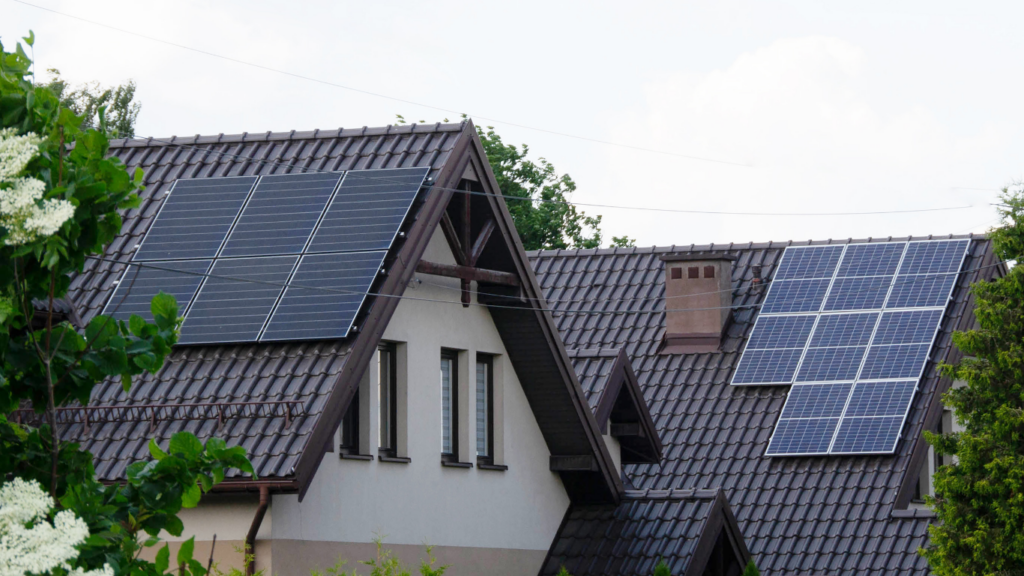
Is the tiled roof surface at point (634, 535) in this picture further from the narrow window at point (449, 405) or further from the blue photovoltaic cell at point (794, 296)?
the blue photovoltaic cell at point (794, 296)

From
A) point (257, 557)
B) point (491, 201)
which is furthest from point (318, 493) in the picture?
point (491, 201)

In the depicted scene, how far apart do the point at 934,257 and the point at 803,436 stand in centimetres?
400

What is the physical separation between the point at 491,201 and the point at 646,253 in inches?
422

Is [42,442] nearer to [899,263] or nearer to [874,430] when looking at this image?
[874,430]

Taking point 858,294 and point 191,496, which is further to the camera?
point 858,294

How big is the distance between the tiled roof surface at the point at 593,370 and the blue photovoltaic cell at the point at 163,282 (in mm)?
5654

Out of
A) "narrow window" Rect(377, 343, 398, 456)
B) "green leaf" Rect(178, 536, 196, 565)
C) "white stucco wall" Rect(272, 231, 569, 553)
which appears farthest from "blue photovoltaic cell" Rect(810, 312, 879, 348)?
"green leaf" Rect(178, 536, 196, 565)

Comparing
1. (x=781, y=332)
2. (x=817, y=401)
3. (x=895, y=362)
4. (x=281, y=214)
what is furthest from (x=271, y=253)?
(x=781, y=332)

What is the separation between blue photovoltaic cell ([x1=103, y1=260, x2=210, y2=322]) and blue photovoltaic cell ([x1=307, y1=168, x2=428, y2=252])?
121 centimetres

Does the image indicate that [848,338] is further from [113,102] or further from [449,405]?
[113,102]

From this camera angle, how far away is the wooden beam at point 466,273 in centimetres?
1680

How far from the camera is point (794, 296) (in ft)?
84.4

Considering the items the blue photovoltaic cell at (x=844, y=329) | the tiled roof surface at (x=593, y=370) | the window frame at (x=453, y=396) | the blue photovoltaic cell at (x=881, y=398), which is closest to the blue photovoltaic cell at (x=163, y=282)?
the window frame at (x=453, y=396)

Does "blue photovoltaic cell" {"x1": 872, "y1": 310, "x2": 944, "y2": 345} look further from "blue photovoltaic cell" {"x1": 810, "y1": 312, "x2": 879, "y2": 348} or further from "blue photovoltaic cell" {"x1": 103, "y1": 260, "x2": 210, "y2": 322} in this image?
"blue photovoltaic cell" {"x1": 103, "y1": 260, "x2": 210, "y2": 322}
